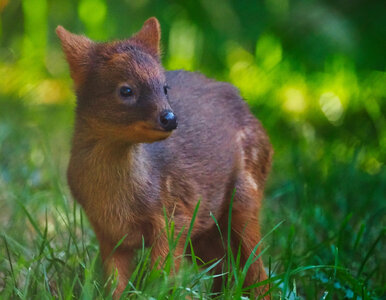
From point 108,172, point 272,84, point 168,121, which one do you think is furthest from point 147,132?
point 272,84

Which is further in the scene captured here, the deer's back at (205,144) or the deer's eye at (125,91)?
the deer's back at (205,144)

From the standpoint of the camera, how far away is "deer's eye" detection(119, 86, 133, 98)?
3.56m

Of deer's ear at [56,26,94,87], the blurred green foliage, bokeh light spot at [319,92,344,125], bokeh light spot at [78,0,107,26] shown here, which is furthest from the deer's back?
bokeh light spot at [78,0,107,26]

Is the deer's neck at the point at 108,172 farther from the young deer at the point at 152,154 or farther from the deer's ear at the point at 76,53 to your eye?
the deer's ear at the point at 76,53

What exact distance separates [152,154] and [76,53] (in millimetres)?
691

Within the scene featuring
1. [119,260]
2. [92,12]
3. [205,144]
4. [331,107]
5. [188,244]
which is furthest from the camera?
[92,12]

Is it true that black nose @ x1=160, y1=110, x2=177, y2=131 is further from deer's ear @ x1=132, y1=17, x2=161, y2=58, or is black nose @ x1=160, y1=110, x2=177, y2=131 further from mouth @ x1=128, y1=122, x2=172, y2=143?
deer's ear @ x1=132, y1=17, x2=161, y2=58

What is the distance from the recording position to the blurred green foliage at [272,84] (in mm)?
5551

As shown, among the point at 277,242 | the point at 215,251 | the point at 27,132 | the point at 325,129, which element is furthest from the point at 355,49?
the point at 27,132

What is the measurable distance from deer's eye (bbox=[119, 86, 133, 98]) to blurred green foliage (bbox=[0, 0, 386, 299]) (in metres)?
1.67

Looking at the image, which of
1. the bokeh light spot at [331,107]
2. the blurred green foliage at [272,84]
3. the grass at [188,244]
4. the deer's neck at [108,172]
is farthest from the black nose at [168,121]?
the bokeh light spot at [331,107]

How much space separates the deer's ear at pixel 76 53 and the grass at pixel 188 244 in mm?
780

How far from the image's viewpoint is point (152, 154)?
3969 millimetres

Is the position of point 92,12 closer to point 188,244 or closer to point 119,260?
point 188,244
